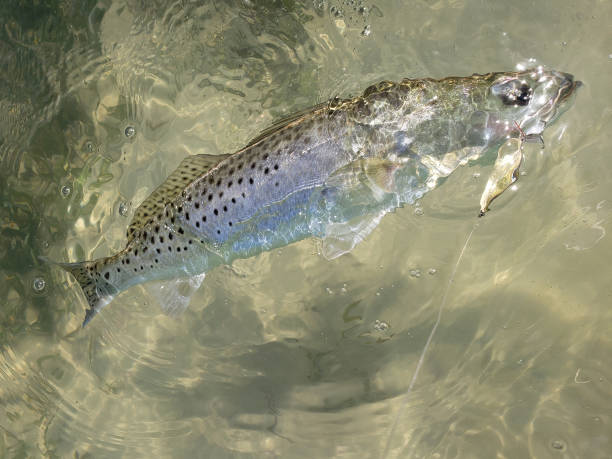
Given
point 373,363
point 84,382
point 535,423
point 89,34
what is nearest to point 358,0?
point 89,34

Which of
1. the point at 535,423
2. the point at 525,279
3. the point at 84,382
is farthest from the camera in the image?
the point at 84,382

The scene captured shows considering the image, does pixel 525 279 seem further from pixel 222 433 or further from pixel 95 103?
pixel 95 103

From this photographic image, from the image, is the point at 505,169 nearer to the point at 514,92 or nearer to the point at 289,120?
the point at 514,92

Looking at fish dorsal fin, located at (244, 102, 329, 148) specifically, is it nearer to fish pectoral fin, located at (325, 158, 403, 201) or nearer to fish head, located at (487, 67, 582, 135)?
fish pectoral fin, located at (325, 158, 403, 201)

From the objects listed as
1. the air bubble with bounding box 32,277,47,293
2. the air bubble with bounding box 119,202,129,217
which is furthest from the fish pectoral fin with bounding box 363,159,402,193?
the air bubble with bounding box 32,277,47,293

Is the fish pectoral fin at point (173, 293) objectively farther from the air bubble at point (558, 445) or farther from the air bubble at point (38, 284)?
the air bubble at point (558, 445)

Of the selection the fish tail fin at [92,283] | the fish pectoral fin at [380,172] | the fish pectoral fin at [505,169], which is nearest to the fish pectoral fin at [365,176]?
the fish pectoral fin at [380,172]

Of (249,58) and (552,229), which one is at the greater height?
(249,58)
